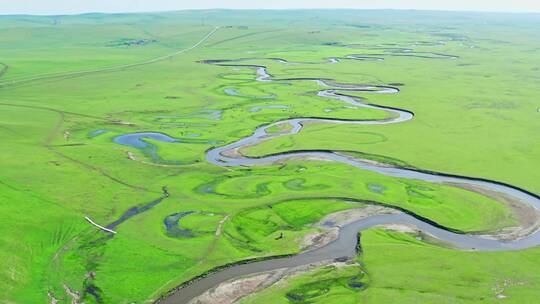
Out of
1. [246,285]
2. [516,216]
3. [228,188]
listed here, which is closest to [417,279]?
[246,285]

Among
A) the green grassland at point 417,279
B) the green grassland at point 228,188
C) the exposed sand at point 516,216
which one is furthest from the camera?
the exposed sand at point 516,216

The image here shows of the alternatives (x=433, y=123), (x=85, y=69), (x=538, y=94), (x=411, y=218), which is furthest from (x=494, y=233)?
(x=85, y=69)

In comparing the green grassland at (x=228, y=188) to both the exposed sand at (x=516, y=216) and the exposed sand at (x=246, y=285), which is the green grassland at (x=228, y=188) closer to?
the exposed sand at (x=516, y=216)

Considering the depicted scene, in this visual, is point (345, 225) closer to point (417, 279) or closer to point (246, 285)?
point (417, 279)

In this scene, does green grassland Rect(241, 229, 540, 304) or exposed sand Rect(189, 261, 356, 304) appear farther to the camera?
exposed sand Rect(189, 261, 356, 304)

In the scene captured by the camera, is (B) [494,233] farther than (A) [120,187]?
No

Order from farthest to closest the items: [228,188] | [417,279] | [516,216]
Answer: [228,188]
[516,216]
[417,279]

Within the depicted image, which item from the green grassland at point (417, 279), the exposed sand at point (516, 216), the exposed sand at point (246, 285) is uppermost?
the exposed sand at point (516, 216)

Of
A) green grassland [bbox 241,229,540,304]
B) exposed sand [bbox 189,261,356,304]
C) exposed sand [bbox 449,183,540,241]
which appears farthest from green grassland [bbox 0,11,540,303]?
exposed sand [bbox 189,261,356,304]

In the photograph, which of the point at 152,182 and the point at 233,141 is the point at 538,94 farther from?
the point at 152,182

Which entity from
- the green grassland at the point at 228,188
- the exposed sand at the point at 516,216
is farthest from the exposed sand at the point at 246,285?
the exposed sand at the point at 516,216

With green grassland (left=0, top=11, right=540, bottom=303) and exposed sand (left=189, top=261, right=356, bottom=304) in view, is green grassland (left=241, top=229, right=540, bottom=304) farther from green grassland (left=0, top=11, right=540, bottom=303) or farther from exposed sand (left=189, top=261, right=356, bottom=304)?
exposed sand (left=189, top=261, right=356, bottom=304)
